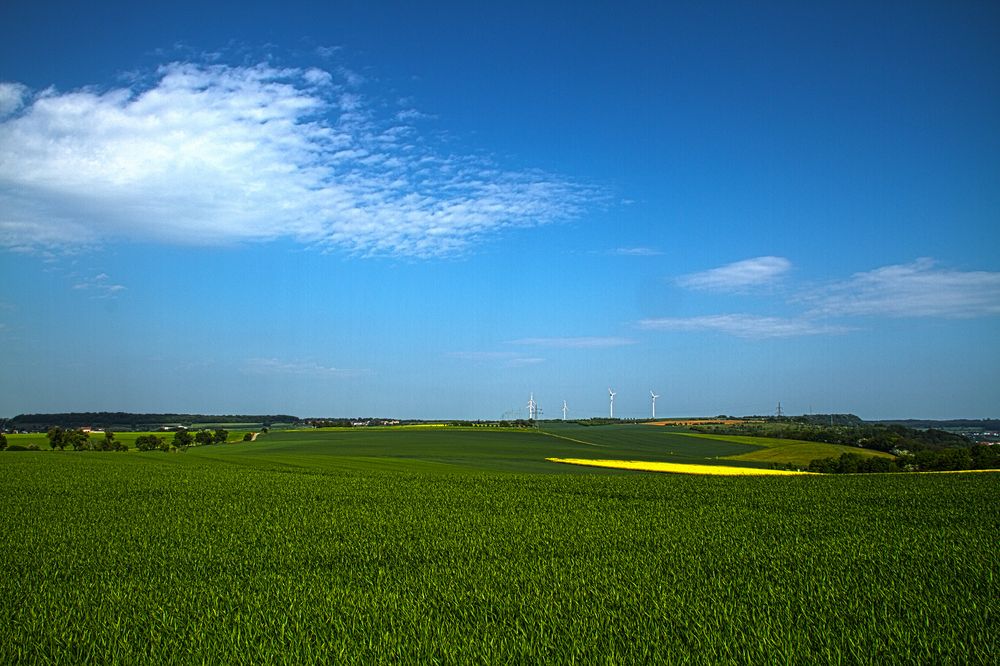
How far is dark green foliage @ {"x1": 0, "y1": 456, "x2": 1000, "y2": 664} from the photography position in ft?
27.3

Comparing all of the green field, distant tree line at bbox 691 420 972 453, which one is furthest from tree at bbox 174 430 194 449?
distant tree line at bbox 691 420 972 453

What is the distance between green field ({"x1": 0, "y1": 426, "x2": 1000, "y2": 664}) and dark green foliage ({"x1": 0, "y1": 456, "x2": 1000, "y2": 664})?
6 centimetres

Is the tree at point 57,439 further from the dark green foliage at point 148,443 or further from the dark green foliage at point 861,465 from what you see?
the dark green foliage at point 861,465

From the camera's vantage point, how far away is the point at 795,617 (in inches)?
374

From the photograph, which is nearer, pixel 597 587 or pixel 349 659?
pixel 349 659

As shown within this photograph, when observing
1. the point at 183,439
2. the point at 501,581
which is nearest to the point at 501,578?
the point at 501,581

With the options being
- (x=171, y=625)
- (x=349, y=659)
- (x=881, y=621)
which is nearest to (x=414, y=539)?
(x=171, y=625)

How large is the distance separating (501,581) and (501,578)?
0.80 ft

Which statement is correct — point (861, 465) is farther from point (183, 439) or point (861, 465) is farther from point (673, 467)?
point (183, 439)

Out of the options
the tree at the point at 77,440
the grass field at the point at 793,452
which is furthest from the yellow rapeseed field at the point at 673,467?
the tree at the point at 77,440

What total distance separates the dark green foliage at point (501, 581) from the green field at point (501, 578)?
0.19ft

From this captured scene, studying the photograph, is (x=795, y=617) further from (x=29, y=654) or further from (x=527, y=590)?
(x=29, y=654)

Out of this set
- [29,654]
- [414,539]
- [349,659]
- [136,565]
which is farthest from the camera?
[414,539]

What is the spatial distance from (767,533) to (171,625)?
14.1 metres
